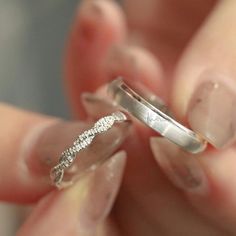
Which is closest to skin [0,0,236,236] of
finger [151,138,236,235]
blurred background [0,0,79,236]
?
finger [151,138,236,235]

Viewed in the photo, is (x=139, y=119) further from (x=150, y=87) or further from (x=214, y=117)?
(x=150, y=87)

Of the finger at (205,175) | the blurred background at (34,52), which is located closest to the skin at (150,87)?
the finger at (205,175)

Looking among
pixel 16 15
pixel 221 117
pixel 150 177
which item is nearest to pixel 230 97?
pixel 221 117

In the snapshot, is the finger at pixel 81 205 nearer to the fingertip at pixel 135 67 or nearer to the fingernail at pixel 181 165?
the fingernail at pixel 181 165

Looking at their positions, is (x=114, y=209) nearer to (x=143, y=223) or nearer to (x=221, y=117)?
(x=143, y=223)

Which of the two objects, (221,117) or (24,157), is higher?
(221,117)

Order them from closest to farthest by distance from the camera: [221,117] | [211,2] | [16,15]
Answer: [221,117] → [211,2] → [16,15]
